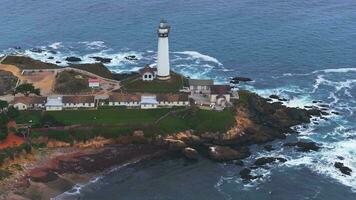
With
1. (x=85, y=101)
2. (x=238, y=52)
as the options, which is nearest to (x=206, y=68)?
(x=238, y=52)

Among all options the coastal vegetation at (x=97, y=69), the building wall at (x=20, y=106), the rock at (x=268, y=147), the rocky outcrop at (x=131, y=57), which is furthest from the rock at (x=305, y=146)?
the rocky outcrop at (x=131, y=57)

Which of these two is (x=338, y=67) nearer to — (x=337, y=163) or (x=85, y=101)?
(x=337, y=163)

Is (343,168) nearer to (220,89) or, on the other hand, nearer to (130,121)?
(220,89)

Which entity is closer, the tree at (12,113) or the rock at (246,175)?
the rock at (246,175)

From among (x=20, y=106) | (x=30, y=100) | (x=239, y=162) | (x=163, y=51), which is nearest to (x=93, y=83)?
(x=30, y=100)

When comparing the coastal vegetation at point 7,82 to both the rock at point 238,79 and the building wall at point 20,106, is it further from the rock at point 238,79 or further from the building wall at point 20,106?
the rock at point 238,79

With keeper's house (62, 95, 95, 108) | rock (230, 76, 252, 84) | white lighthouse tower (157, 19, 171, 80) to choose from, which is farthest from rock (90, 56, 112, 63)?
keeper's house (62, 95, 95, 108)
